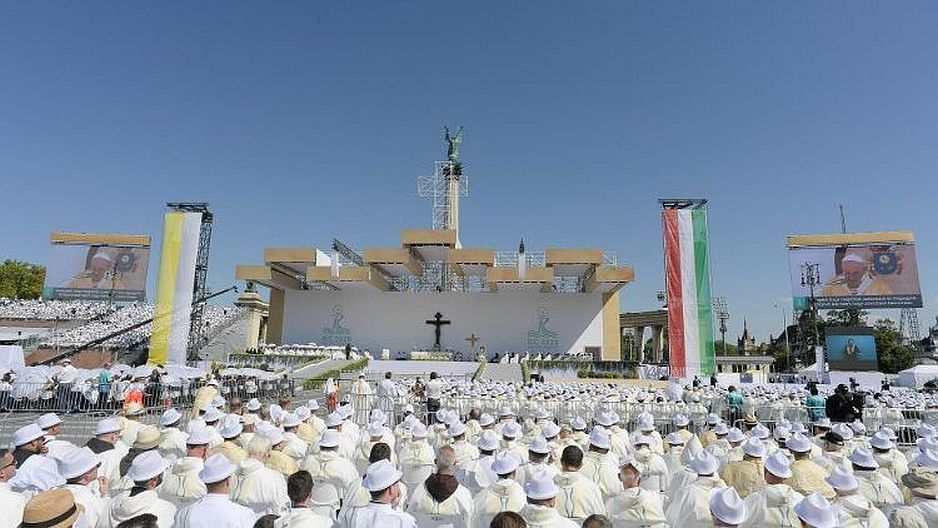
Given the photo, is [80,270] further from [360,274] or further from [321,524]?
[321,524]

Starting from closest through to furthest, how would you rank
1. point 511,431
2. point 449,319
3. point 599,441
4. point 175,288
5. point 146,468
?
1. point 146,468
2. point 599,441
3. point 511,431
4. point 175,288
5. point 449,319

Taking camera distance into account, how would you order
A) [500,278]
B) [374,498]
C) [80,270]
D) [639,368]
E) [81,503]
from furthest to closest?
[80,270] → [500,278] → [639,368] → [81,503] → [374,498]

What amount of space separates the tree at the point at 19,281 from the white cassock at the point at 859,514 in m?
75.2

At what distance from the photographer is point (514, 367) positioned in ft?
101

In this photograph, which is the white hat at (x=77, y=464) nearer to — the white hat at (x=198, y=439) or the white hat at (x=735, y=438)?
the white hat at (x=198, y=439)

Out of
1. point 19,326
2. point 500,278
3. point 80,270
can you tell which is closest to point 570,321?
point 500,278

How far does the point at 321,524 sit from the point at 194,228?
30851 mm

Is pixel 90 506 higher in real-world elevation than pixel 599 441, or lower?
lower

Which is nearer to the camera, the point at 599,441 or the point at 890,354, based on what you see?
the point at 599,441

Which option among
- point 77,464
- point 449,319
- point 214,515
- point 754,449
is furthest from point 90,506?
point 449,319

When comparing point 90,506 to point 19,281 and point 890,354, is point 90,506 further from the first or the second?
point 19,281

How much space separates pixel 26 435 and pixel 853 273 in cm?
3992

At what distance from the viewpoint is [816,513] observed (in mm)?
3102

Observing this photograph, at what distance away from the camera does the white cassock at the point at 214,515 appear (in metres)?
3.35
